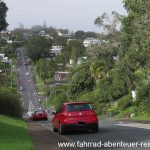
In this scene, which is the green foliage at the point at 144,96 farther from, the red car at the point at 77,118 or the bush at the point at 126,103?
the red car at the point at 77,118

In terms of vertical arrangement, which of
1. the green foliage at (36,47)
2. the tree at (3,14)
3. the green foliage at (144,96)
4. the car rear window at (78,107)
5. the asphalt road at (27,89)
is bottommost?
the asphalt road at (27,89)

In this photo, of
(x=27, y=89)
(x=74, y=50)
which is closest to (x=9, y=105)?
(x=74, y=50)

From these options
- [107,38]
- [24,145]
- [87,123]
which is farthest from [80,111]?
[107,38]

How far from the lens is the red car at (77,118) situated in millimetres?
24562

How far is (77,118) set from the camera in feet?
80.9

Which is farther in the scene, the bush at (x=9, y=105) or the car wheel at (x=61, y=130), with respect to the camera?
the bush at (x=9, y=105)

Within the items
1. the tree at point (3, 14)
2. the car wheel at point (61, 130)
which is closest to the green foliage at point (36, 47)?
the tree at point (3, 14)

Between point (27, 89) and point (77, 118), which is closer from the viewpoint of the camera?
point (77, 118)

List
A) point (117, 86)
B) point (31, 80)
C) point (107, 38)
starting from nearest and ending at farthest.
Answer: point (117, 86) → point (107, 38) → point (31, 80)

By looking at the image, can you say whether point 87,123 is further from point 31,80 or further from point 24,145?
point 31,80

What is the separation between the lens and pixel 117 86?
74.6 metres

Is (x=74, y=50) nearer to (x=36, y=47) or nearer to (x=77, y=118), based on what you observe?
(x=36, y=47)

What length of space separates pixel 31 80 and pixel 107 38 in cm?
10405

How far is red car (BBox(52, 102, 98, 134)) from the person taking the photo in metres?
24.6
